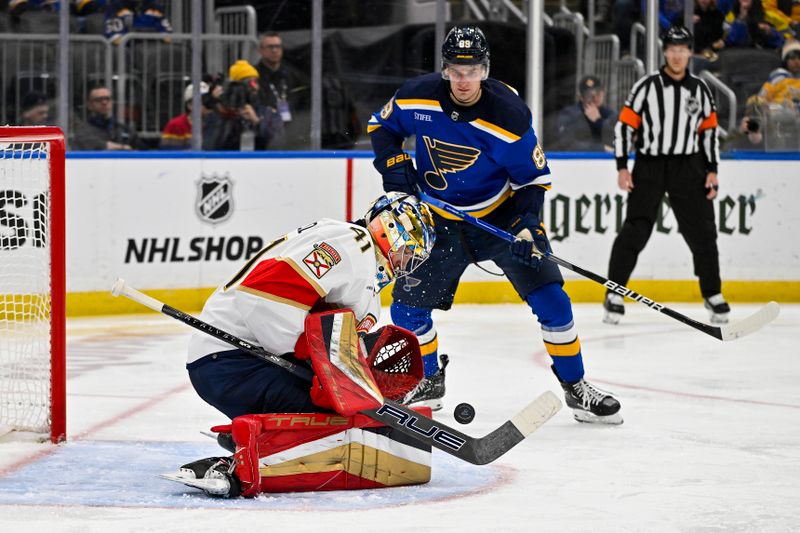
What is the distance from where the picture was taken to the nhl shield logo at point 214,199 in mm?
6629

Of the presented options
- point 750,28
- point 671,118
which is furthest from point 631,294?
point 750,28

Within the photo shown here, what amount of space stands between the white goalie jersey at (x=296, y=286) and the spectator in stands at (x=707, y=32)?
5034 millimetres

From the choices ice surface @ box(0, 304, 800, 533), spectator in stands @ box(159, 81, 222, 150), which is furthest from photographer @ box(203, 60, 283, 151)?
ice surface @ box(0, 304, 800, 533)

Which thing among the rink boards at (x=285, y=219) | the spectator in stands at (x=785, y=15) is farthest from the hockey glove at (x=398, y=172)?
the spectator in stands at (x=785, y=15)

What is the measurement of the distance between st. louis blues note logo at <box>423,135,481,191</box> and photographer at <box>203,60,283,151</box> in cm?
294

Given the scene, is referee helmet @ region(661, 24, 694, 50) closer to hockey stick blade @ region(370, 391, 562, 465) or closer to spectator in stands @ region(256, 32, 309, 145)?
spectator in stands @ region(256, 32, 309, 145)

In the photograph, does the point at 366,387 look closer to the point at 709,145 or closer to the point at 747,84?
the point at 709,145

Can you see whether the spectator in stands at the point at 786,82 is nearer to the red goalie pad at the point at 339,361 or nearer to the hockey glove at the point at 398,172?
the hockey glove at the point at 398,172

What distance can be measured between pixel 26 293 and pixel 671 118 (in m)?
3.19

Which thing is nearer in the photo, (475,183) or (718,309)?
(475,183)

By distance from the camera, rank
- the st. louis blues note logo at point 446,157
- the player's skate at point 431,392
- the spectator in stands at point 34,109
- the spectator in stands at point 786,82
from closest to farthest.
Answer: the st. louis blues note logo at point 446,157 → the player's skate at point 431,392 → the spectator in stands at point 34,109 → the spectator in stands at point 786,82

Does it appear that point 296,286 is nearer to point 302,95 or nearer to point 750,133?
point 302,95

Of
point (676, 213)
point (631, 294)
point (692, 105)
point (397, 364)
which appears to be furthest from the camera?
point (676, 213)

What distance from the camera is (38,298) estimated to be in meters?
4.27
